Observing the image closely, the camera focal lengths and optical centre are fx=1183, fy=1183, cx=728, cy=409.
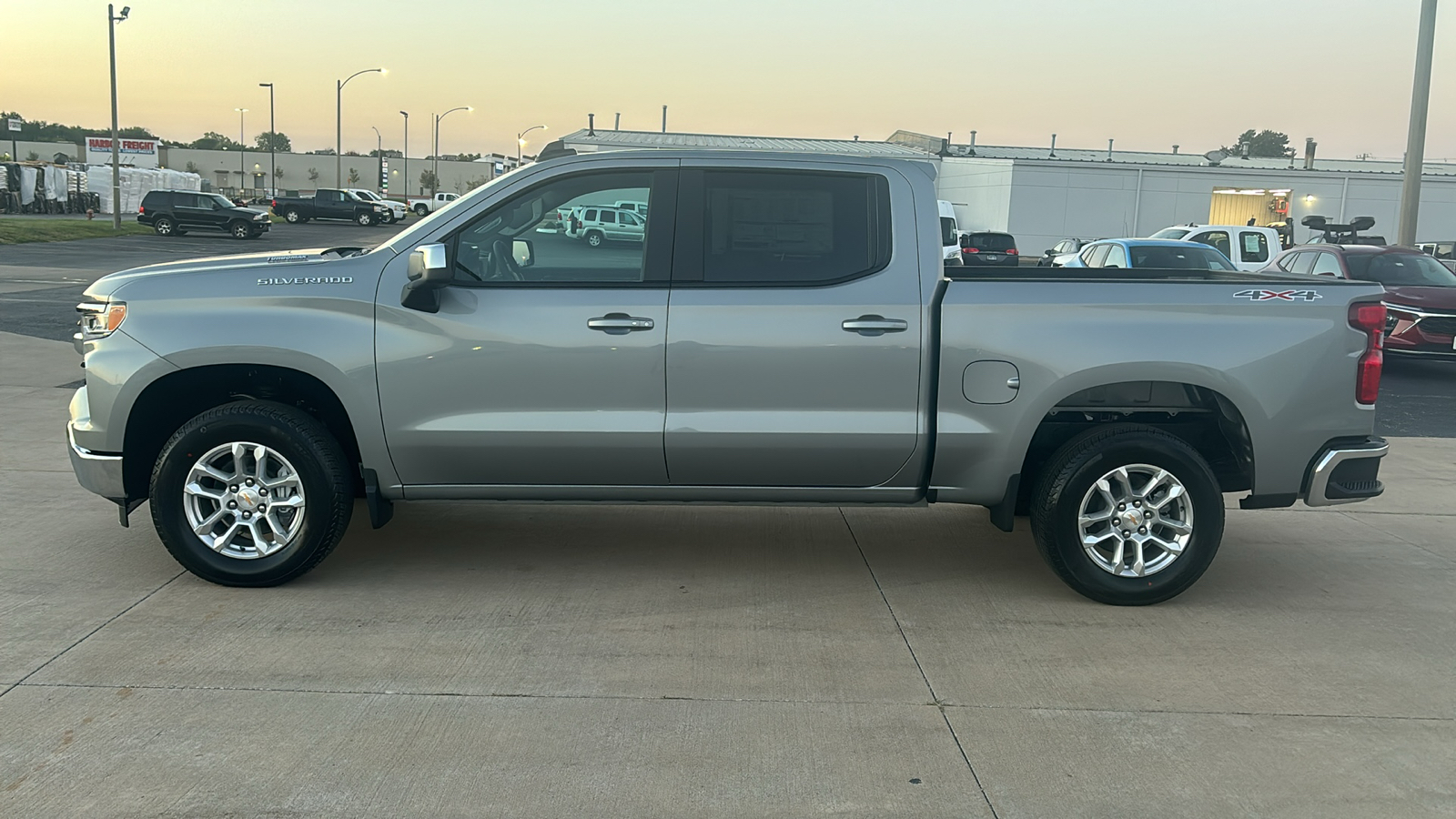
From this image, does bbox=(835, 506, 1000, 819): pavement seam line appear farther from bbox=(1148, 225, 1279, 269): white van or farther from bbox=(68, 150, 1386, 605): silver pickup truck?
bbox=(1148, 225, 1279, 269): white van

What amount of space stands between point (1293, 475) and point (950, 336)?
168 cm

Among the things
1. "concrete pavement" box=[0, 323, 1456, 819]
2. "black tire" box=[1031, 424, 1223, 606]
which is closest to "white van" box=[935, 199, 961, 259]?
"concrete pavement" box=[0, 323, 1456, 819]

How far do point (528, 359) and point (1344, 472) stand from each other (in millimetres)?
3641

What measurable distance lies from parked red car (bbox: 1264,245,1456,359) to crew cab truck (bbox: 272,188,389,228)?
177 feet

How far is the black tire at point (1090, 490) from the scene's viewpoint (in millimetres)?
5211

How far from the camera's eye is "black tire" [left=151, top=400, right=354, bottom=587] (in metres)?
5.16

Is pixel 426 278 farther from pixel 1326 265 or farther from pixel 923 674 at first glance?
pixel 1326 265

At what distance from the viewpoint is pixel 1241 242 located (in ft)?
68.0

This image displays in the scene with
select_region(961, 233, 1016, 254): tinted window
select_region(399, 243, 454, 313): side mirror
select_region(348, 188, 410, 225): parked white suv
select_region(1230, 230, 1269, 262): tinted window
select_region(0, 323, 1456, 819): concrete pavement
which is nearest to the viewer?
select_region(0, 323, 1456, 819): concrete pavement

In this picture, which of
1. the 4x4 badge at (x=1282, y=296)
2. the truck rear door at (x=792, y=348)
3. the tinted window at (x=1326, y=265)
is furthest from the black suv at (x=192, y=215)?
the 4x4 badge at (x=1282, y=296)

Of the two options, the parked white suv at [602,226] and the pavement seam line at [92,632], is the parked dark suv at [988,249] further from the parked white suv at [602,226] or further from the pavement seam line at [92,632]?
the pavement seam line at [92,632]

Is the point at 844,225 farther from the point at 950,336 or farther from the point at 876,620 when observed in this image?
the point at 876,620

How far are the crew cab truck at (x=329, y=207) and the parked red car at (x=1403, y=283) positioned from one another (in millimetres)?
53996

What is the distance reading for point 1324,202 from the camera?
4294 cm
